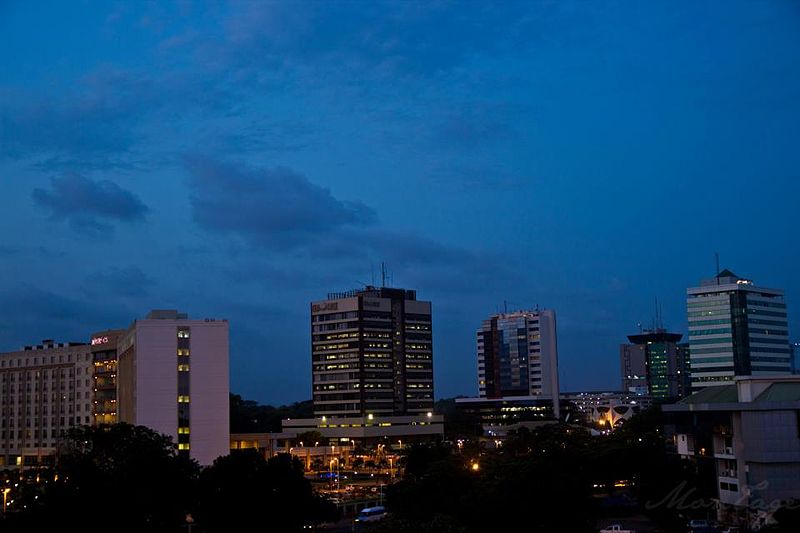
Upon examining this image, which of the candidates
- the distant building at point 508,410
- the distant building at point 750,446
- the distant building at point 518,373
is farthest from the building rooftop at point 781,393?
the distant building at point 518,373

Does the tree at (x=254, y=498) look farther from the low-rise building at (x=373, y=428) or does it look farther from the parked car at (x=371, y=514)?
the low-rise building at (x=373, y=428)

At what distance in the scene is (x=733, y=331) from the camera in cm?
15600

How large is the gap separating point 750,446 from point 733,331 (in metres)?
117

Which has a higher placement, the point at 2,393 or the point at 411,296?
the point at 411,296

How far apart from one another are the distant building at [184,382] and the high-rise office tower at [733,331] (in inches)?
3997

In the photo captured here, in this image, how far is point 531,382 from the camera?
189125 millimetres

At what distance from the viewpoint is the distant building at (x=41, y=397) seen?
105938mm

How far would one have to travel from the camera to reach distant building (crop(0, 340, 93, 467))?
106 meters

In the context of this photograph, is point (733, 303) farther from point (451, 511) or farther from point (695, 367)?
point (451, 511)

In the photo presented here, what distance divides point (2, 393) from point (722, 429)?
96778mm

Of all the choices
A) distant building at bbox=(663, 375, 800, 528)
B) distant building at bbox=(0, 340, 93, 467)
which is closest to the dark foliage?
distant building at bbox=(0, 340, 93, 467)

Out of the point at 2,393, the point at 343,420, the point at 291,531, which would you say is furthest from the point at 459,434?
the point at 291,531

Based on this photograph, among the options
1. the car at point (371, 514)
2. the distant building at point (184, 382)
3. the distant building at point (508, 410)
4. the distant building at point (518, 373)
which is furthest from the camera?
the distant building at point (518, 373)

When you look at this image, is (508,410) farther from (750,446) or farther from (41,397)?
(750,446)
